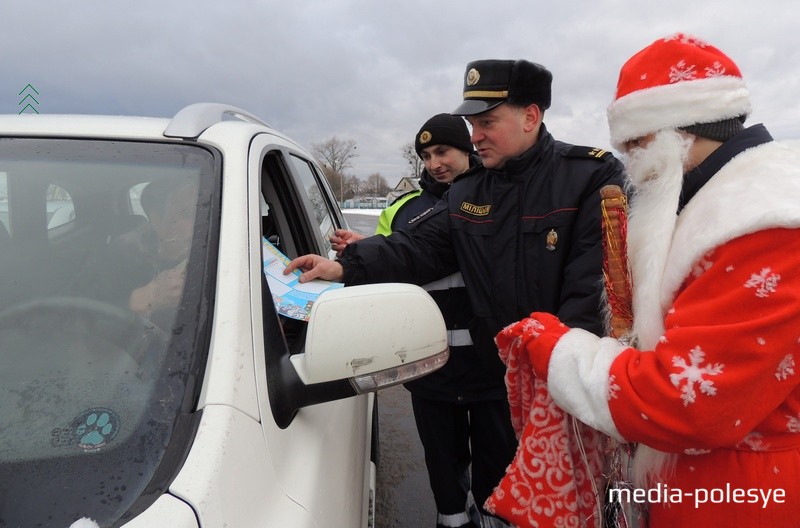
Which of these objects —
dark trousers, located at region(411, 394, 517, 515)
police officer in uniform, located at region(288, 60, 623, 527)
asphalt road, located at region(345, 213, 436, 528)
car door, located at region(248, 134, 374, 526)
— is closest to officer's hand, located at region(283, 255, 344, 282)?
police officer in uniform, located at region(288, 60, 623, 527)

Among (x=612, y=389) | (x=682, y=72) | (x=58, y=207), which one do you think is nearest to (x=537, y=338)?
(x=612, y=389)

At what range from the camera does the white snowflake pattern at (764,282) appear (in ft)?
3.08

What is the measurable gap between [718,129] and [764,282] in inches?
17.3

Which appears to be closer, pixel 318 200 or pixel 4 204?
pixel 4 204

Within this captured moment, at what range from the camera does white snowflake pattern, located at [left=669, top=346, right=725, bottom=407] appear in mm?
978

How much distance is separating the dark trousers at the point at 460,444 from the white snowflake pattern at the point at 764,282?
1.60m

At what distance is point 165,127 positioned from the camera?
153cm

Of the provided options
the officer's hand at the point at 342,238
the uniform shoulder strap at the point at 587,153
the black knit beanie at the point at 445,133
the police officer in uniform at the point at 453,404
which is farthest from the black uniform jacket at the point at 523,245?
the black knit beanie at the point at 445,133

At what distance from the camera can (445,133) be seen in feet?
9.75

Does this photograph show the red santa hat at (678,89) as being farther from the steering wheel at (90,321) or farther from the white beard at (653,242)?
the steering wheel at (90,321)

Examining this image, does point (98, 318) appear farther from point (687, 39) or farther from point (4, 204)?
point (687, 39)

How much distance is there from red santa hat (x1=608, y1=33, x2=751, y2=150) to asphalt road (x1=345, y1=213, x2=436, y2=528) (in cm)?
237

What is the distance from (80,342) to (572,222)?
5.01ft

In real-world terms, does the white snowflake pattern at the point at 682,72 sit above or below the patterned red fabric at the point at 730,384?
above
